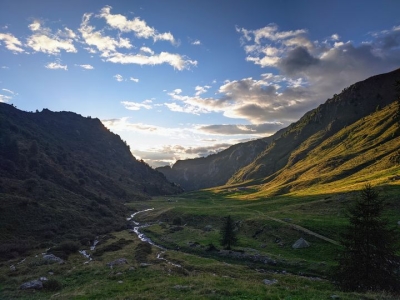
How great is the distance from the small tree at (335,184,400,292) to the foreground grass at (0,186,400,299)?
253 centimetres

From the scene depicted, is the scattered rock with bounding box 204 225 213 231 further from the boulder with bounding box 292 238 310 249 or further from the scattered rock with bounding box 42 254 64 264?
the scattered rock with bounding box 42 254 64 264

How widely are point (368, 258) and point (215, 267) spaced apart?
23551 millimetres

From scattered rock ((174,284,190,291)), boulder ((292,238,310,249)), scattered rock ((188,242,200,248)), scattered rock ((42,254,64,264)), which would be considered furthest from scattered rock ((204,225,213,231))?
scattered rock ((174,284,190,291))

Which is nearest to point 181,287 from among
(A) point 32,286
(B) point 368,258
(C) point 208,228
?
(A) point 32,286

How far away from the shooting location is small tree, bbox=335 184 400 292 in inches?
1097

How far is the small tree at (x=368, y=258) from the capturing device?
27859 mm

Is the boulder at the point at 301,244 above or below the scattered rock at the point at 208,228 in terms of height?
above

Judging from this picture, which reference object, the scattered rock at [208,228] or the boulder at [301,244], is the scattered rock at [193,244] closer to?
the scattered rock at [208,228]

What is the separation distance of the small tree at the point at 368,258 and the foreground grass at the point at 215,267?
2527 mm

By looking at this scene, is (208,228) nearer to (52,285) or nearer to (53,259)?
(53,259)

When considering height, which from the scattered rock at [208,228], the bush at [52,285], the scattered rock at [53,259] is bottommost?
the scattered rock at [208,228]

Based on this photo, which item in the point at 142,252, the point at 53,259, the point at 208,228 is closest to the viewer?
the point at 53,259

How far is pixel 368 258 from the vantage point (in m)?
28.8

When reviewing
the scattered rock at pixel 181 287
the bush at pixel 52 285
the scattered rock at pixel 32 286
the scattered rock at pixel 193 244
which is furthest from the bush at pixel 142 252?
the scattered rock at pixel 181 287
